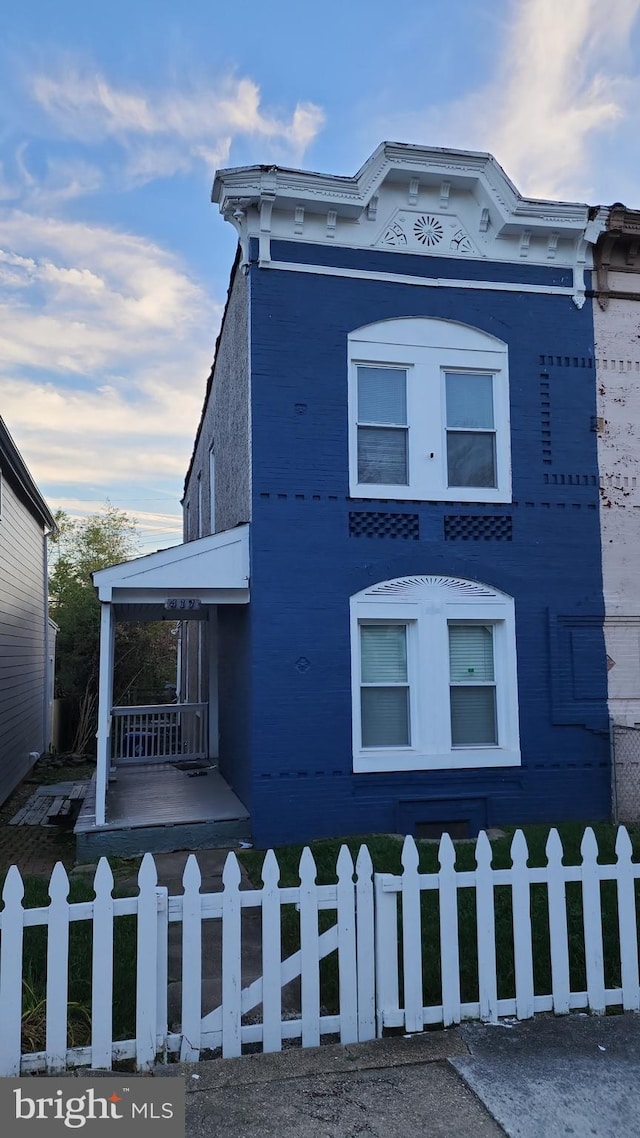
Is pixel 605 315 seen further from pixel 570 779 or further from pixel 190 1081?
pixel 190 1081

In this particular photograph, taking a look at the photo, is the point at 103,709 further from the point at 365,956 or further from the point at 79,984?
the point at 365,956

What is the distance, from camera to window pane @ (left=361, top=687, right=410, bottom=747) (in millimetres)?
9320

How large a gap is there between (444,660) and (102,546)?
2939cm

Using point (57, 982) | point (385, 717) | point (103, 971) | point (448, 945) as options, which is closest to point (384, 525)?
point (385, 717)

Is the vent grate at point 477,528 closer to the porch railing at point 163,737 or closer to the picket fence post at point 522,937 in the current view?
the picket fence post at point 522,937

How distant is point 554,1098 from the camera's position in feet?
11.9

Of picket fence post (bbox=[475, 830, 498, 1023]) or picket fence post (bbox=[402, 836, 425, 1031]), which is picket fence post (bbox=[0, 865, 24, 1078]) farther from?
picket fence post (bbox=[475, 830, 498, 1023])

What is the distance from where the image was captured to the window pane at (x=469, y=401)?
9922 mm

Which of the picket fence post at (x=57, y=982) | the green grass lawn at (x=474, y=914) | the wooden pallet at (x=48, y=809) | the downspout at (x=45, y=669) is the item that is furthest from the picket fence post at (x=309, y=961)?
the downspout at (x=45, y=669)

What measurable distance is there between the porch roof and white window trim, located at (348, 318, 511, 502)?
5.63 feet

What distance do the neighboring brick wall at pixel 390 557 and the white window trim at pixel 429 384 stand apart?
13 centimetres

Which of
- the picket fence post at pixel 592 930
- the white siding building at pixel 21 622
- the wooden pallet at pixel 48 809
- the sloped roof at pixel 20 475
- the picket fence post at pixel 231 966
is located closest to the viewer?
the picket fence post at pixel 231 966

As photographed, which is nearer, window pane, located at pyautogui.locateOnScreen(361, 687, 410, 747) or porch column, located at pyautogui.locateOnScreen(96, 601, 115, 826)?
porch column, located at pyautogui.locateOnScreen(96, 601, 115, 826)

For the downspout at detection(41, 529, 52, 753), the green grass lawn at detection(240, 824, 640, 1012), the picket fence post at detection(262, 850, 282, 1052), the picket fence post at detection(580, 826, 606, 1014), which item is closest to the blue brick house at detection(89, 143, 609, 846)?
the green grass lawn at detection(240, 824, 640, 1012)
